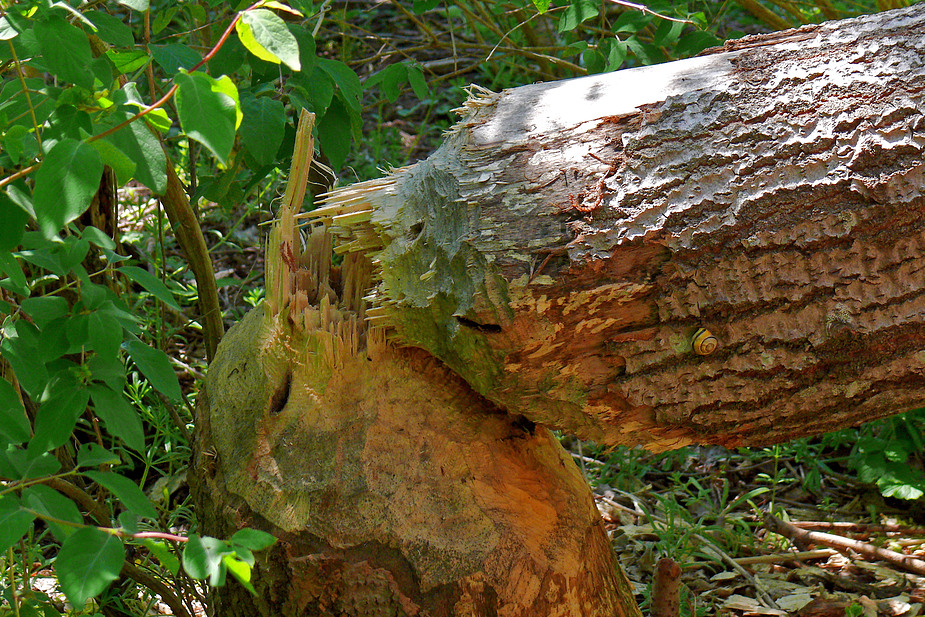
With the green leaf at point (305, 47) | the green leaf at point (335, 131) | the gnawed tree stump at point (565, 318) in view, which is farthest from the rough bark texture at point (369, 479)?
the green leaf at point (335, 131)

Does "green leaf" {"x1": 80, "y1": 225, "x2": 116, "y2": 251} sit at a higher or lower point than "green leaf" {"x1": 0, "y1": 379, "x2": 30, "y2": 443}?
higher

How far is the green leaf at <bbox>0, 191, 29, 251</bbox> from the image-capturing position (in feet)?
3.76

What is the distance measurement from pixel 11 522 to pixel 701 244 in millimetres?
1169

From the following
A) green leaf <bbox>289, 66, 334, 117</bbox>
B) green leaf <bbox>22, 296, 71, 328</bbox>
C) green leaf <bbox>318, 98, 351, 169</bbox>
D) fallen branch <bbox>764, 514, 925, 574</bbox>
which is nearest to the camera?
green leaf <bbox>22, 296, 71, 328</bbox>

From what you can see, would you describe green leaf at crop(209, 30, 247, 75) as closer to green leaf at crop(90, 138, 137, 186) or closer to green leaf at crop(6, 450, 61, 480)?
green leaf at crop(90, 138, 137, 186)

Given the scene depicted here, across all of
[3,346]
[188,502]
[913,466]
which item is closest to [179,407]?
[188,502]

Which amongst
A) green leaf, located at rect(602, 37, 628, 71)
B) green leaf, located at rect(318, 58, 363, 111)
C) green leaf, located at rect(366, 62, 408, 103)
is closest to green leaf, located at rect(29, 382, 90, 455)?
green leaf, located at rect(318, 58, 363, 111)

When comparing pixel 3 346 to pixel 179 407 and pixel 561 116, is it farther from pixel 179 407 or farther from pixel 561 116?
pixel 179 407

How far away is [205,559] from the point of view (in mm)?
1009

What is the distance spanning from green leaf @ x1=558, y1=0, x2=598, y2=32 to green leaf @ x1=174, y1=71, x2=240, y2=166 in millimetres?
1508

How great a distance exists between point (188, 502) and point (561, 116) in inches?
70.0

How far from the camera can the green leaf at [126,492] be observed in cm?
112

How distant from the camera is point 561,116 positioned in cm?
151

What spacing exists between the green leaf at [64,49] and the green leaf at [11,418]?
0.50 metres
